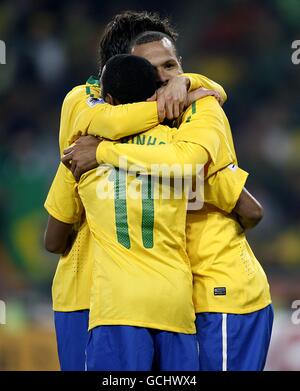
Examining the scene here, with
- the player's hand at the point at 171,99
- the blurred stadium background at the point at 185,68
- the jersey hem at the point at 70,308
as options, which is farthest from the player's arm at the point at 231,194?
the blurred stadium background at the point at 185,68

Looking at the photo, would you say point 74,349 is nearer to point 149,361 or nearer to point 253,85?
point 149,361

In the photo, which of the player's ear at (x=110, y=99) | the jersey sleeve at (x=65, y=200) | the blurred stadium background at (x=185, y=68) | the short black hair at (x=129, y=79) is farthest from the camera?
the blurred stadium background at (x=185, y=68)

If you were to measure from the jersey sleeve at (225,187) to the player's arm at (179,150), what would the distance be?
95 mm

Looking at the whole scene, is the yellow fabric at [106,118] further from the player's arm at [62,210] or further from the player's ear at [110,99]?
the player's arm at [62,210]

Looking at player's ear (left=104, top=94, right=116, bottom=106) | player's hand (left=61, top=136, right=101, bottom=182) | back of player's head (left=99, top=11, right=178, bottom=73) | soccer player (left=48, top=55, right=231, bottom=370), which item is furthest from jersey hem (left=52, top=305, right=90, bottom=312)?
back of player's head (left=99, top=11, right=178, bottom=73)

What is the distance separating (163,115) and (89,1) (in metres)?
5.18

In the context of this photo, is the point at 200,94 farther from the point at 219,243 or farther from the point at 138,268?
the point at 138,268

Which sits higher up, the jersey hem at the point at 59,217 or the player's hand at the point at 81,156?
the player's hand at the point at 81,156

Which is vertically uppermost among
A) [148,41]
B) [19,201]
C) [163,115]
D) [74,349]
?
[148,41]

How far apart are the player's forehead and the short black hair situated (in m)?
0.14

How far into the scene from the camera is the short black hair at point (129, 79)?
2428 mm

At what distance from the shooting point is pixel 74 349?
2.78 m
